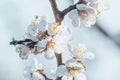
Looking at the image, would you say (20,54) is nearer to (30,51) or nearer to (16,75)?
(30,51)

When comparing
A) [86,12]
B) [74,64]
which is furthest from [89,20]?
[74,64]

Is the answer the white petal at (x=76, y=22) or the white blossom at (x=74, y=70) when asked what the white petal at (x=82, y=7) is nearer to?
the white petal at (x=76, y=22)

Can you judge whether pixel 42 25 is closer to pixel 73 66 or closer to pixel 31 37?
pixel 31 37

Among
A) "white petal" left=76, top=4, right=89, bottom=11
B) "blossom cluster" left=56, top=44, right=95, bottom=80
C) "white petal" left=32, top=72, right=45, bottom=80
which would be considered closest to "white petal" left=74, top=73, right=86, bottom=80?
"blossom cluster" left=56, top=44, right=95, bottom=80

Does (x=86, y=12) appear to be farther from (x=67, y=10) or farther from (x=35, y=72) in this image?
(x=35, y=72)

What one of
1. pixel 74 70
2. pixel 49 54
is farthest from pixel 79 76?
pixel 49 54

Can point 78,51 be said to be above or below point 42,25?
below

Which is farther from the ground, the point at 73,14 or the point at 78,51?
the point at 73,14

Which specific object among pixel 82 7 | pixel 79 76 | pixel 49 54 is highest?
pixel 82 7
